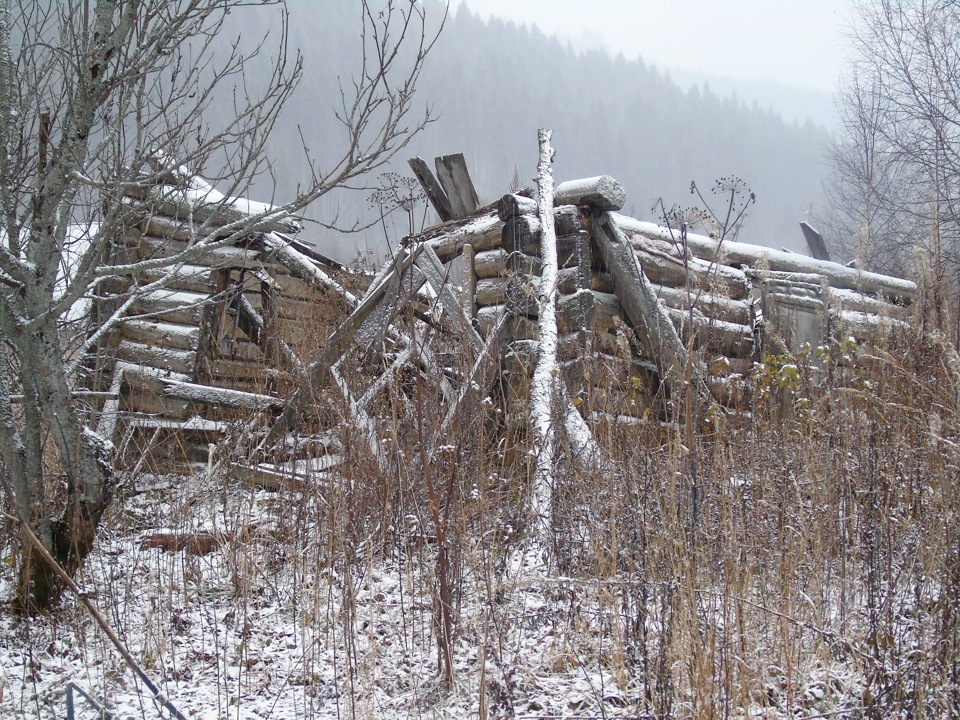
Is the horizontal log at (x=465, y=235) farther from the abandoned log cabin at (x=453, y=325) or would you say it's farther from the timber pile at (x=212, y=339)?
the timber pile at (x=212, y=339)

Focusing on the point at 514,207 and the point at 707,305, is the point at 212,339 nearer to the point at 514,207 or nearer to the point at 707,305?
the point at 514,207

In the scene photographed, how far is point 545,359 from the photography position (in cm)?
494

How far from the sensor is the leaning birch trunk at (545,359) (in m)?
3.86

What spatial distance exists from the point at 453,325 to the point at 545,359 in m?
0.89

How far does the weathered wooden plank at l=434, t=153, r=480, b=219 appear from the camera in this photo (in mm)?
7297

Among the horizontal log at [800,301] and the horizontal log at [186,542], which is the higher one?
the horizontal log at [800,301]

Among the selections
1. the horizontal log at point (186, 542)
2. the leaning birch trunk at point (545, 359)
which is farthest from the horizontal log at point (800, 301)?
the horizontal log at point (186, 542)

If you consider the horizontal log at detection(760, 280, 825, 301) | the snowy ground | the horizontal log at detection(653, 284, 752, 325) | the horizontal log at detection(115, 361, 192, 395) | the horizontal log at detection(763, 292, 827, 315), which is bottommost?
the snowy ground

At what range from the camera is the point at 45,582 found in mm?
3172

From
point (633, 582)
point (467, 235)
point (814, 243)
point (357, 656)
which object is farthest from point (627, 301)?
point (814, 243)

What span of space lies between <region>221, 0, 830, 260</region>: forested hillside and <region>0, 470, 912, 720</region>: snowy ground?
2291 inches

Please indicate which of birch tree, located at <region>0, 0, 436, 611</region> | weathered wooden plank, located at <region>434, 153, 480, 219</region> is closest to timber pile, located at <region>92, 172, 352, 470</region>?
weathered wooden plank, located at <region>434, 153, 480, 219</region>

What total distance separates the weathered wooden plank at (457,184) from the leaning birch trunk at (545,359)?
840mm

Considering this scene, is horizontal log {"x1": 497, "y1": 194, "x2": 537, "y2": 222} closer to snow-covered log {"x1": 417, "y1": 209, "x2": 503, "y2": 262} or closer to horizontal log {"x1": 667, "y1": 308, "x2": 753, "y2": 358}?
snow-covered log {"x1": 417, "y1": 209, "x2": 503, "y2": 262}
